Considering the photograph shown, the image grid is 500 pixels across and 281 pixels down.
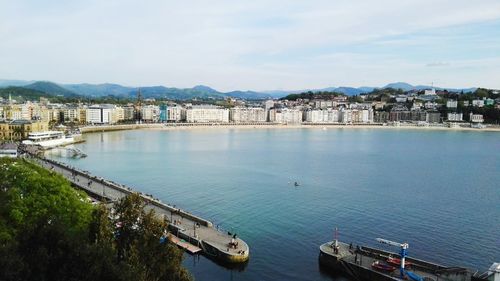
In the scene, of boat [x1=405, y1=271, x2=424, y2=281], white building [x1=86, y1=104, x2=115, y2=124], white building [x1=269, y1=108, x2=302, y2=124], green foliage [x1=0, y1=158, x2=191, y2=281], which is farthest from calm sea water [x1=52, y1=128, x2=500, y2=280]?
white building [x1=269, y1=108, x2=302, y2=124]

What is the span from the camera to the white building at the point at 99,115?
69500mm

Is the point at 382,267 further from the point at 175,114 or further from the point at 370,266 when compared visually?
the point at 175,114

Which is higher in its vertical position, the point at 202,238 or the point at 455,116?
the point at 455,116

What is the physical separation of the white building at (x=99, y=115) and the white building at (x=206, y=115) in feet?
58.6

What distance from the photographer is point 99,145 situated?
4403 cm

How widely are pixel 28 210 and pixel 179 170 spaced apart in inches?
771

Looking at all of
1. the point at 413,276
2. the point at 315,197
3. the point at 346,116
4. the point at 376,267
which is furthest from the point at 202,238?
the point at 346,116

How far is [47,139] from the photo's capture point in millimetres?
41094

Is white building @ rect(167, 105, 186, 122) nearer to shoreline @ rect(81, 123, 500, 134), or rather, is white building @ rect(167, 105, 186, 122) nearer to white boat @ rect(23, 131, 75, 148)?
shoreline @ rect(81, 123, 500, 134)

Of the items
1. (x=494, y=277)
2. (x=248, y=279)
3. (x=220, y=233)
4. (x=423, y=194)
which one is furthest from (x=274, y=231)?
(x=423, y=194)

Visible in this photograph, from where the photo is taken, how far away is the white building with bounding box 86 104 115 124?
69500mm

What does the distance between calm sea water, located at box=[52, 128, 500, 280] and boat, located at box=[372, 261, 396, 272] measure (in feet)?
3.45

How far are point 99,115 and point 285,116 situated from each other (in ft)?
128

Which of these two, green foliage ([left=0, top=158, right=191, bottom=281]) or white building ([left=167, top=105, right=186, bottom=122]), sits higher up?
green foliage ([left=0, top=158, right=191, bottom=281])
